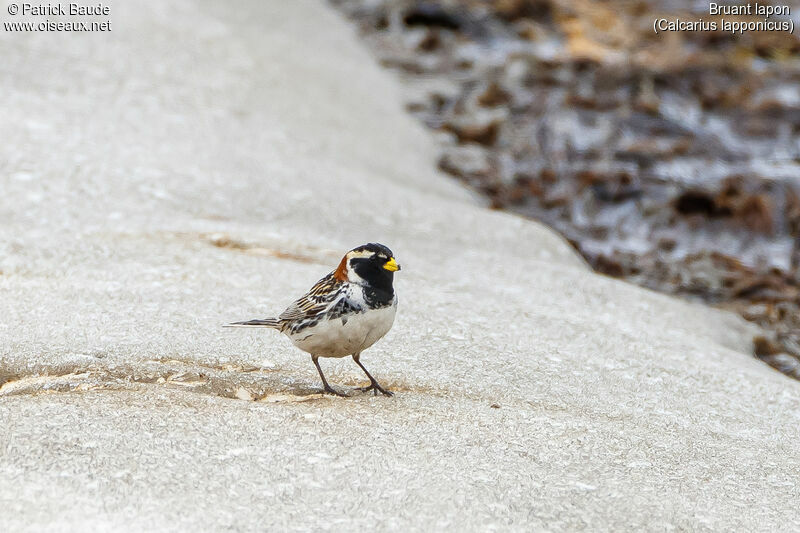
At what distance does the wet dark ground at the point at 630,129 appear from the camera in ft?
29.8

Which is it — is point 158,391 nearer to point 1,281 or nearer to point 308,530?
point 308,530

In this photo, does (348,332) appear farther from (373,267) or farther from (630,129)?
(630,129)

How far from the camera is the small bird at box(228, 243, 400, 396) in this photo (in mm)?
4312

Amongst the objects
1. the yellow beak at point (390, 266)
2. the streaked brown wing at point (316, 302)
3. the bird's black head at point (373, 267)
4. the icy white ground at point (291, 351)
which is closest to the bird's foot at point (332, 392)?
the icy white ground at point (291, 351)

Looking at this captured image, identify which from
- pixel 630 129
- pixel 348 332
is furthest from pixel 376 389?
pixel 630 129

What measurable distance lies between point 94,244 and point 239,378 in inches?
90.7

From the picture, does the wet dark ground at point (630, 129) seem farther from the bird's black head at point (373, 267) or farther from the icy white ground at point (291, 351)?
the bird's black head at point (373, 267)

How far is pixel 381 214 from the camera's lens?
26.4 feet

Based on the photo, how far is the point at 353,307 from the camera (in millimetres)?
4312

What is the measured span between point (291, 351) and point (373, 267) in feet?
3.57

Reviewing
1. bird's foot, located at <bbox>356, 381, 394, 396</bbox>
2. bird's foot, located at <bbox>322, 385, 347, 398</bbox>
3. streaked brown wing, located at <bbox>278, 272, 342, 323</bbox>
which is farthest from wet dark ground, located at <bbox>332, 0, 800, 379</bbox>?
streaked brown wing, located at <bbox>278, 272, 342, 323</bbox>

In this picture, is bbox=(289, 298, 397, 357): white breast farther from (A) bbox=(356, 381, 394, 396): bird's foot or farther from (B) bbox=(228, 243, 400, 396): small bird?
(A) bbox=(356, 381, 394, 396): bird's foot

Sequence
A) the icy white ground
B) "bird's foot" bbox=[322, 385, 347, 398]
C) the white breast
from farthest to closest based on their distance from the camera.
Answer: "bird's foot" bbox=[322, 385, 347, 398] < the white breast < the icy white ground

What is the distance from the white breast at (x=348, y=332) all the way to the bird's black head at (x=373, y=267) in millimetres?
118
